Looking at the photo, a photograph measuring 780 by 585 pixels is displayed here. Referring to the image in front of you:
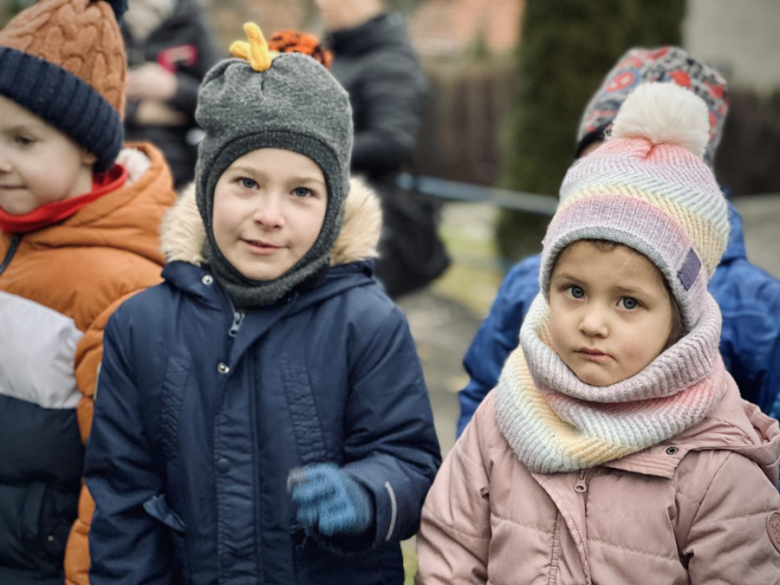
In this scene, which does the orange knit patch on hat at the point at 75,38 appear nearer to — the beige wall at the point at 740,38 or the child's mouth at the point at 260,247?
the child's mouth at the point at 260,247

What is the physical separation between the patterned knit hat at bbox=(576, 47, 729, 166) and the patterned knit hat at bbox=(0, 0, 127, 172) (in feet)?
4.60

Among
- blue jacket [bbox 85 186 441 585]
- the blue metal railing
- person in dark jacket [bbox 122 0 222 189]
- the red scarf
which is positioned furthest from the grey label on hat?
the blue metal railing

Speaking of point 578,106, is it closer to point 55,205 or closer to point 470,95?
point 470,95

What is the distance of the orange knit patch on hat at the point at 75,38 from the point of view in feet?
7.91

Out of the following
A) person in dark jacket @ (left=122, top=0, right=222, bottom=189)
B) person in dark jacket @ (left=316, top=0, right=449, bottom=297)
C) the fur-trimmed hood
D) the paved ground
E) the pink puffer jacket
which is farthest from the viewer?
the paved ground

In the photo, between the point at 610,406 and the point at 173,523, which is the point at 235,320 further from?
the point at 610,406

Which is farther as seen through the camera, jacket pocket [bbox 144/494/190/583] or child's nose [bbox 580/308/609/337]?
jacket pocket [bbox 144/494/190/583]

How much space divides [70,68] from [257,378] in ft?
3.52

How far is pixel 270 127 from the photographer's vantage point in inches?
80.5

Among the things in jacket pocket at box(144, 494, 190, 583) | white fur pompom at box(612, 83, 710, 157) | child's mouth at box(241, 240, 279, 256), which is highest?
white fur pompom at box(612, 83, 710, 157)

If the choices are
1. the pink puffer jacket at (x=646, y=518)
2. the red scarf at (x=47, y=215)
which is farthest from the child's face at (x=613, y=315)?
the red scarf at (x=47, y=215)

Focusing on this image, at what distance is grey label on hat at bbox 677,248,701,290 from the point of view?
1.75m

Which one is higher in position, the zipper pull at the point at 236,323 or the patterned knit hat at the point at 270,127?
the patterned knit hat at the point at 270,127

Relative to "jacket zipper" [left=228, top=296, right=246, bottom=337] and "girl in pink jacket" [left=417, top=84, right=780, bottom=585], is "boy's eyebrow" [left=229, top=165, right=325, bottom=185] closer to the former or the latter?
"jacket zipper" [left=228, top=296, right=246, bottom=337]
